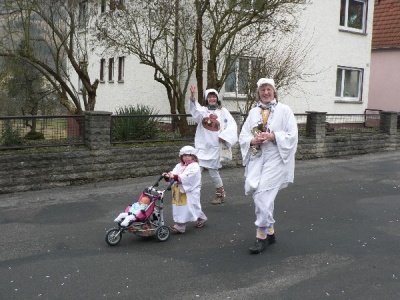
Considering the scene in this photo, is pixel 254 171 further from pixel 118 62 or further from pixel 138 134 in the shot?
pixel 118 62

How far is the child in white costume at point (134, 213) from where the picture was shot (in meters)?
6.02

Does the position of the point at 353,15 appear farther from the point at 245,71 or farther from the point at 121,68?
the point at 121,68

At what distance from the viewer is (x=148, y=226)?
6.26 metres

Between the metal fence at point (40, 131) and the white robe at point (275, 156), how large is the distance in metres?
5.09

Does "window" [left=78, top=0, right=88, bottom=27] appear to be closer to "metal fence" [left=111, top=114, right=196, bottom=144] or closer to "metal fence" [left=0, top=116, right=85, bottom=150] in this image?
"metal fence" [left=111, top=114, right=196, bottom=144]

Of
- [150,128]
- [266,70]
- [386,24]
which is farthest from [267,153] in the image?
[386,24]

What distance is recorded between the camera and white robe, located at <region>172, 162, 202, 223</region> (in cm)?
653

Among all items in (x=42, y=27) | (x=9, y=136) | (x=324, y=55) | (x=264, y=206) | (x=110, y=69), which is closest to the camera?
(x=264, y=206)

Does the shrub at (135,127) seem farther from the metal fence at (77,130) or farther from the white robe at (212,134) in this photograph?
the white robe at (212,134)

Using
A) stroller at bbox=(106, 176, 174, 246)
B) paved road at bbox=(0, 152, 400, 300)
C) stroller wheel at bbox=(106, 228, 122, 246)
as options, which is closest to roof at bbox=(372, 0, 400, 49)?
paved road at bbox=(0, 152, 400, 300)

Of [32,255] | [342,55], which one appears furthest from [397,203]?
[342,55]

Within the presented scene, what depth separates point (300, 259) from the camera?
5688 millimetres

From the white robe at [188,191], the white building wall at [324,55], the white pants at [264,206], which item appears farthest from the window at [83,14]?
the white pants at [264,206]

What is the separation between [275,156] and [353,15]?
17.1 meters
